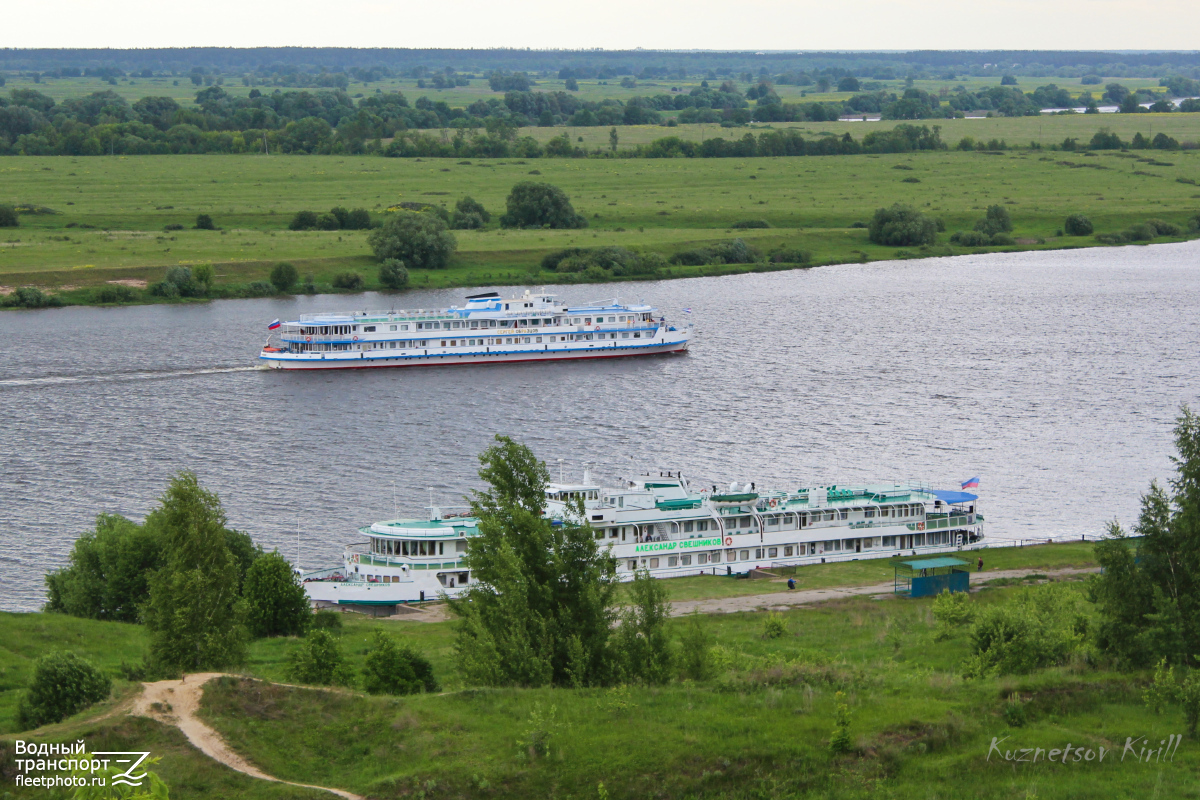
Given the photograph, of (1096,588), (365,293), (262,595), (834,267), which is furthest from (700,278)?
(1096,588)

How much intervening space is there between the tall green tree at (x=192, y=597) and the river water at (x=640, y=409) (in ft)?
83.2

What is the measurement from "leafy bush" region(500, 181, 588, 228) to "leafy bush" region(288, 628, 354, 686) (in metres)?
151

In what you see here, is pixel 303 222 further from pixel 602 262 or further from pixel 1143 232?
pixel 1143 232

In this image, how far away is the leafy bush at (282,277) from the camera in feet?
518

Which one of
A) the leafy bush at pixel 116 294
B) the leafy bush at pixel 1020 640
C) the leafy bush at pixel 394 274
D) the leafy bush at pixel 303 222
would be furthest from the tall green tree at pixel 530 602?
the leafy bush at pixel 303 222

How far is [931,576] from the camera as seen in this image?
61531 millimetres

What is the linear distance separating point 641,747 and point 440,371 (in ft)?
310

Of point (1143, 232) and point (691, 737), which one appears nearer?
point (691, 737)

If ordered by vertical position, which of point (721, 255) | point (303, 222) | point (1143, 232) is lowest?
point (721, 255)

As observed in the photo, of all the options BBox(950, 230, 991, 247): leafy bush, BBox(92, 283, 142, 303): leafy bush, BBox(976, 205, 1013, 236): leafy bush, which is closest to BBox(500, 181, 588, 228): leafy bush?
BBox(950, 230, 991, 247): leafy bush

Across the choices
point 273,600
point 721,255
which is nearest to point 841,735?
point 273,600

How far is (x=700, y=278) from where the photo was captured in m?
171

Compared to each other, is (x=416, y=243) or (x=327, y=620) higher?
(x=416, y=243)

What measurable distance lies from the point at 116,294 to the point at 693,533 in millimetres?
100587
